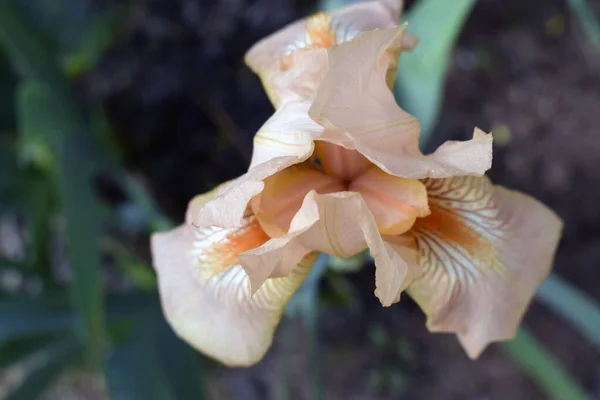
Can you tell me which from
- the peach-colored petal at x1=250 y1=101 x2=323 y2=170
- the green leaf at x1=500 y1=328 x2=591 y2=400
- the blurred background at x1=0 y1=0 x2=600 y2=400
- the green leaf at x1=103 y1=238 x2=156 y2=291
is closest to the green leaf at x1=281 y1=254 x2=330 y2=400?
the blurred background at x1=0 y1=0 x2=600 y2=400

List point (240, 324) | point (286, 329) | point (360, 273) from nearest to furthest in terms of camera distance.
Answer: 1. point (240, 324)
2. point (286, 329)
3. point (360, 273)

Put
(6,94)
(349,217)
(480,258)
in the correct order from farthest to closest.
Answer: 1. (6,94)
2. (480,258)
3. (349,217)

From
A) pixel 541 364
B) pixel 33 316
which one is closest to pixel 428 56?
pixel 541 364

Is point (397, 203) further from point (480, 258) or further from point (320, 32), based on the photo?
point (320, 32)

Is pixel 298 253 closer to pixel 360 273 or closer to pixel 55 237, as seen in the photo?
pixel 360 273

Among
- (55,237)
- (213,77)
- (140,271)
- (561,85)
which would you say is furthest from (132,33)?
(561,85)

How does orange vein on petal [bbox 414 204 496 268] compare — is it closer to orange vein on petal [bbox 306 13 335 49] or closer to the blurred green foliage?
orange vein on petal [bbox 306 13 335 49]

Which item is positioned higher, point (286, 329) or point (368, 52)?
point (368, 52)
